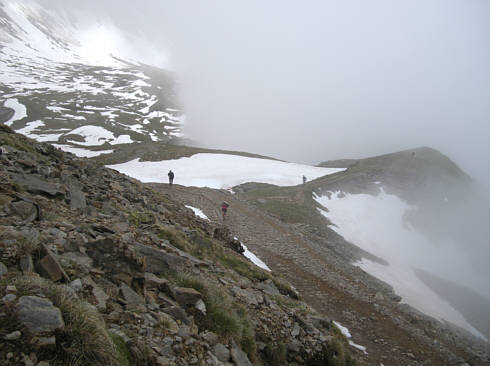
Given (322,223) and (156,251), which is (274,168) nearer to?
(322,223)

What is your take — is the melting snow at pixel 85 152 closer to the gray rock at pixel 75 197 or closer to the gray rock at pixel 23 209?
the gray rock at pixel 75 197

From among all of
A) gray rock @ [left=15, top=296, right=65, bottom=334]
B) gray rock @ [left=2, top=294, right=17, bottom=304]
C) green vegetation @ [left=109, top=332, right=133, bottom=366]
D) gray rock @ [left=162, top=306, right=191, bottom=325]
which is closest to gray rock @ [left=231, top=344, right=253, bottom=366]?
gray rock @ [left=162, top=306, right=191, bottom=325]

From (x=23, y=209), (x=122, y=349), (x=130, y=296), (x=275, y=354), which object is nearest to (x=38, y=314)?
(x=122, y=349)


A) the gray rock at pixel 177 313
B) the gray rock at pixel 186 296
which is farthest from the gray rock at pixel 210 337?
the gray rock at pixel 186 296

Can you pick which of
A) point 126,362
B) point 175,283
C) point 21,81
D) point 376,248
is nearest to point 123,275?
point 175,283

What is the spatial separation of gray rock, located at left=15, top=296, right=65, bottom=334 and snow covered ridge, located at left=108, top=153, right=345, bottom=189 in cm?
3406

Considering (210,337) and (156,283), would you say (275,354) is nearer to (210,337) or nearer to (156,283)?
(210,337)

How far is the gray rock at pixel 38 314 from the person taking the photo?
271 cm

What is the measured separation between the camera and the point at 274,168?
54562 mm

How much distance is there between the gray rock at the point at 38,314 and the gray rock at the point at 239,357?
10.1ft

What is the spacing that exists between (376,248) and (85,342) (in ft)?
126

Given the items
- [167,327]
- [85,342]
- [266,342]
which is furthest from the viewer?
[266,342]

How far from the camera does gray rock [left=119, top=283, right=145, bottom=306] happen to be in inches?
177

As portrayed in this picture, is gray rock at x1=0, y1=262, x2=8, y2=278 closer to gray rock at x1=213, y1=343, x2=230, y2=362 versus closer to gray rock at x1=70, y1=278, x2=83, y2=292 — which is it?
gray rock at x1=70, y1=278, x2=83, y2=292
